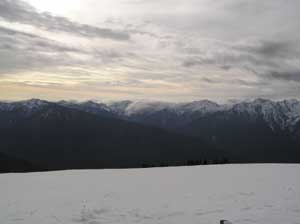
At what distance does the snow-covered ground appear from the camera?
1628 centimetres

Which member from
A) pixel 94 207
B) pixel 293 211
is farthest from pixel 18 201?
pixel 293 211

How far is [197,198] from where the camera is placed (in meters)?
20.4

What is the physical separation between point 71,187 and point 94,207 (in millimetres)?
7070

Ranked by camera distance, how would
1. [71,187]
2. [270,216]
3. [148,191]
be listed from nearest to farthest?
[270,216]
[148,191]
[71,187]

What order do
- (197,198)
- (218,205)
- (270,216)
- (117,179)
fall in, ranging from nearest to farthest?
(270,216) → (218,205) → (197,198) → (117,179)

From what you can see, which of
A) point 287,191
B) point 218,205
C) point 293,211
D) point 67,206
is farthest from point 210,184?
point 67,206

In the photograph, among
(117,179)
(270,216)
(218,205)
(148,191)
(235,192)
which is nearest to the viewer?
(270,216)

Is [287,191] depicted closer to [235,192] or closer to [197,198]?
[235,192]

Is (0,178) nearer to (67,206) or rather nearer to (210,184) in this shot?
(67,206)

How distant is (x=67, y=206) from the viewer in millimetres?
19000

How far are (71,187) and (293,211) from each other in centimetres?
1448

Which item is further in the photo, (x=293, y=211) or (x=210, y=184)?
(x=210, y=184)

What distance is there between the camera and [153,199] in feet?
67.7

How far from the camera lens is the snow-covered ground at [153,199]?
641 inches
